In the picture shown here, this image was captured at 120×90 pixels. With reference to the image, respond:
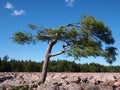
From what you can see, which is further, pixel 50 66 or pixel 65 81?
pixel 50 66

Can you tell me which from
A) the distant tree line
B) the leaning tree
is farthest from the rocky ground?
the distant tree line

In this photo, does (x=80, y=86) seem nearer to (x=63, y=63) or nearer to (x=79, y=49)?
(x=79, y=49)

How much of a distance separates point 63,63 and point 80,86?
2763 centimetres

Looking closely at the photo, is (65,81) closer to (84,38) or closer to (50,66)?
(84,38)

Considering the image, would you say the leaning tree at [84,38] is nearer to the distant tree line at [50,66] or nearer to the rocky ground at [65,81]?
the rocky ground at [65,81]

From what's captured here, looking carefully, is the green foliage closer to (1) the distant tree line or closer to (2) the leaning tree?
(2) the leaning tree

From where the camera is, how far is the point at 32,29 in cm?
1719

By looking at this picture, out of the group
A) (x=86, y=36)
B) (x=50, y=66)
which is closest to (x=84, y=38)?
(x=86, y=36)

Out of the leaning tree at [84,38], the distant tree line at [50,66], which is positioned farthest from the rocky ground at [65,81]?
the distant tree line at [50,66]

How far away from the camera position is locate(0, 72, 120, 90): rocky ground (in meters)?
13.2

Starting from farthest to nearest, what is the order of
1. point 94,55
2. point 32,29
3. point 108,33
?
1. point 32,29
2. point 108,33
3. point 94,55

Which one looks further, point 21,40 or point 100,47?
point 21,40

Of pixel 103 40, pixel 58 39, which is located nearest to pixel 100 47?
pixel 103 40

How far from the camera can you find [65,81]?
1927 centimetres
